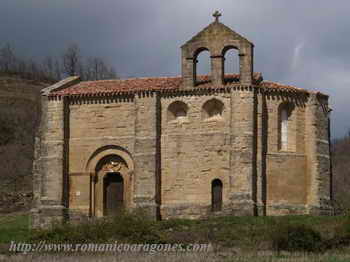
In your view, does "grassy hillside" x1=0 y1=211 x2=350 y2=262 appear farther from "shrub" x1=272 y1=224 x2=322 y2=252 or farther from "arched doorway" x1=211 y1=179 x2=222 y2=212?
"arched doorway" x1=211 y1=179 x2=222 y2=212

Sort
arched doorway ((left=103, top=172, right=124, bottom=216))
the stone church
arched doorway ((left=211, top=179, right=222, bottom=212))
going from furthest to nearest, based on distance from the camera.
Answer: arched doorway ((left=103, top=172, right=124, bottom=216)) → arched doorway ((left=211, top=179, right=222, bottom=212)) → the stone church

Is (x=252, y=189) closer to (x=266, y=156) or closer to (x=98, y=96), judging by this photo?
(x=266, y=156)

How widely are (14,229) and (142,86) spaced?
9.28 metres

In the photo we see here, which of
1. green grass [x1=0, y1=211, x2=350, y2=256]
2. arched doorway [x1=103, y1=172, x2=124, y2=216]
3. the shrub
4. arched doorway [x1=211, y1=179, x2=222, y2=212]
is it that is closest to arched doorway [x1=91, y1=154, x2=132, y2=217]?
arched doorway [x1=103, y1=172, x2=124, y2=216]

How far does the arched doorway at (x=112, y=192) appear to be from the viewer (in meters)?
43.0

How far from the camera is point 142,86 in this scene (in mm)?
42812

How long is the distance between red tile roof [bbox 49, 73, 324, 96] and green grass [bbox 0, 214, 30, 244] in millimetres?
7017

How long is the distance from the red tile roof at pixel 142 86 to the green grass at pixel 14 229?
7.02 meters

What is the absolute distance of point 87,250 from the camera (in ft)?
96.6

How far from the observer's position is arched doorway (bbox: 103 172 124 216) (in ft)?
141

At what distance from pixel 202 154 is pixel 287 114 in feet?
15.3

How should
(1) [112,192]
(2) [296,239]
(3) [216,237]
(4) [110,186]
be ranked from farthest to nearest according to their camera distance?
(4) [110,186]
(1) [112,192]
(3) [216,237]
(2) [296,239]

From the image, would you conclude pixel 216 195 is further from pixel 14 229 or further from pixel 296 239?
pixel 296 239

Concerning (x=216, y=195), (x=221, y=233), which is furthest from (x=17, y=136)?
(x=221, y=233)
